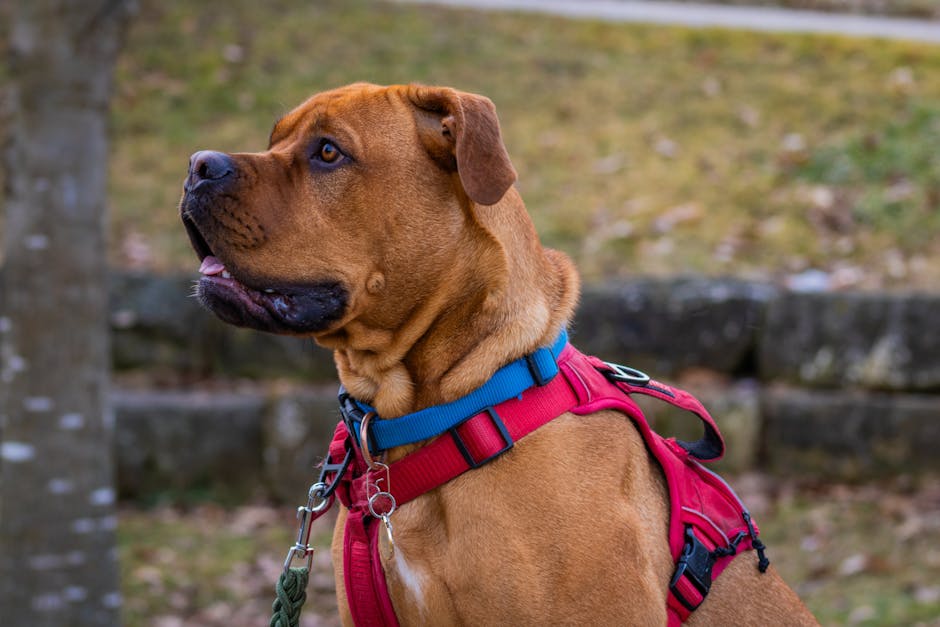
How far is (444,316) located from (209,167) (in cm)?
75

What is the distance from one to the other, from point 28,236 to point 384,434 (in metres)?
2.82

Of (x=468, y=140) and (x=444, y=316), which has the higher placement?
(x=468, y=140)

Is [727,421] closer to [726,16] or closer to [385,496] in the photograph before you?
[385,496]

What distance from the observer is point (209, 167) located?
2.86 metres

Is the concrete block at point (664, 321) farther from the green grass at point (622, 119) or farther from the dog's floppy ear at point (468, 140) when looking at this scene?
the dog's floppy ear at point (468, 140)

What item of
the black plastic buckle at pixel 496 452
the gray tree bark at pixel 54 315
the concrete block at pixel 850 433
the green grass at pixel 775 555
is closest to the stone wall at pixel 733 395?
the concrete block at pixel 850 433

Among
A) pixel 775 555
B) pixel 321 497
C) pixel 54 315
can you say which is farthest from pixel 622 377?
pixel 775 555

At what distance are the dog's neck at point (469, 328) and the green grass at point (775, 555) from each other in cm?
345

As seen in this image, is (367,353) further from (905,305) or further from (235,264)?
(905,305)

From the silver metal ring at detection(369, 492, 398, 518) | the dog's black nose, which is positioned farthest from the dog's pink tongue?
the silver metal ring at detection(369, 492, 398, 518)

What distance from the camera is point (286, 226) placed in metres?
2.89

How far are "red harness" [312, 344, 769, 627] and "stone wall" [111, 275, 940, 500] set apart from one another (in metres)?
3.94

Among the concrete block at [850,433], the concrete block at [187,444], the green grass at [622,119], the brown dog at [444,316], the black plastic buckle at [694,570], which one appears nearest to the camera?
the brown dog at [444,316]

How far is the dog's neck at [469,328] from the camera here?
294cm
